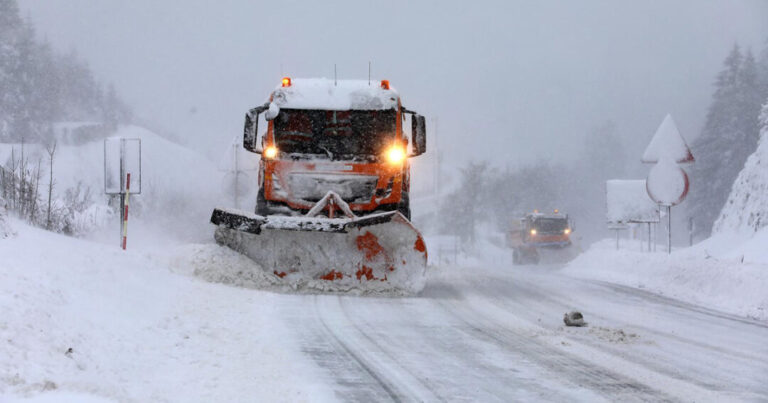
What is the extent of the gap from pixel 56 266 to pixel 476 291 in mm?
6316

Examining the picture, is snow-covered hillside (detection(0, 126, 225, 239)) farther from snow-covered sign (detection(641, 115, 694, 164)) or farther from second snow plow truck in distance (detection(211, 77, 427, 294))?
snow-covered sign (detection(641, 115, 694, 164))

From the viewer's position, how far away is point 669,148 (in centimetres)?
1566

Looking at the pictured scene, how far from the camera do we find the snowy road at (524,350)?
15.5ft

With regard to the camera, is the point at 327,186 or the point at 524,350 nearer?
the point at 524,350

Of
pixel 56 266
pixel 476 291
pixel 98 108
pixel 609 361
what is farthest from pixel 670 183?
pixel 98 108

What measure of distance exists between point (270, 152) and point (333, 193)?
3.82 ft

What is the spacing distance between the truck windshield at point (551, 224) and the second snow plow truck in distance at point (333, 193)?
23380 millimetres

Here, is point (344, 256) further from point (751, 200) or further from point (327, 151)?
point (751, 200)

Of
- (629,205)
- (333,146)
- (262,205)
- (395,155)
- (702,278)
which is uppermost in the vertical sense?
(333,146)

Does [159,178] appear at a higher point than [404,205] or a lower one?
higher

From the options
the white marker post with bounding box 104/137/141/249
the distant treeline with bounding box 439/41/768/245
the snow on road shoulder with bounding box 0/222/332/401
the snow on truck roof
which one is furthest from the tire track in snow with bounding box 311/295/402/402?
the distant treeline with bounding box 439/41/768/245

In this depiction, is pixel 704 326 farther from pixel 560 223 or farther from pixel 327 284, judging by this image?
pixel 560 223

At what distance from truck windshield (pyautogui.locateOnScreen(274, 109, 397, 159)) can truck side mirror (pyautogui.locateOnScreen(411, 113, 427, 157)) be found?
32cm

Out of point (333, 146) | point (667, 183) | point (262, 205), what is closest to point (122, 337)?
point (262, 205)
